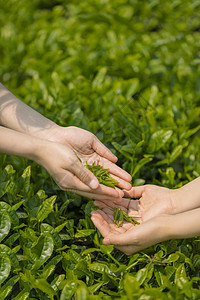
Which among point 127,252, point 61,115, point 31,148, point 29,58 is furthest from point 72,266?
point 29,58

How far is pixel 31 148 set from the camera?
2154 mm

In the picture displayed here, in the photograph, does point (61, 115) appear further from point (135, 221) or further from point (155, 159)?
point (135, 221)

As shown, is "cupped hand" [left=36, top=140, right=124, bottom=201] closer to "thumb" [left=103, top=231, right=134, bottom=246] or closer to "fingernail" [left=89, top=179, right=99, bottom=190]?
"fingernail" [left=89, top=179, right=99, bottom=190]

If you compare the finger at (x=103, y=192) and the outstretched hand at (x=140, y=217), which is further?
the finger at (x=103, y=192)

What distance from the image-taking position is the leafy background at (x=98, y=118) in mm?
1980

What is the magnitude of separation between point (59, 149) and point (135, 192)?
2.10 ft

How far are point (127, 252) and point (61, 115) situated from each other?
1333 millimetres

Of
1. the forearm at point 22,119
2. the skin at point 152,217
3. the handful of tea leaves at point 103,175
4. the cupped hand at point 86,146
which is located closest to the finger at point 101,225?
the skin at point 152,217

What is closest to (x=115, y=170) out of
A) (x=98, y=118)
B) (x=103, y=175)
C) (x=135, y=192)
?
(x=103, y=175)

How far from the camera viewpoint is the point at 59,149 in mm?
2113

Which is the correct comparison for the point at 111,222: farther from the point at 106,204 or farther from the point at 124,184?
the point at 124,184

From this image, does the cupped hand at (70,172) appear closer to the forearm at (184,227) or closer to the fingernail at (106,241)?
the fingernail at (106,241)

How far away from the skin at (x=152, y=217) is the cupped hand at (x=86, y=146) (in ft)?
0.80

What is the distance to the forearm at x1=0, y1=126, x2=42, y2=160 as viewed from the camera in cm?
215
